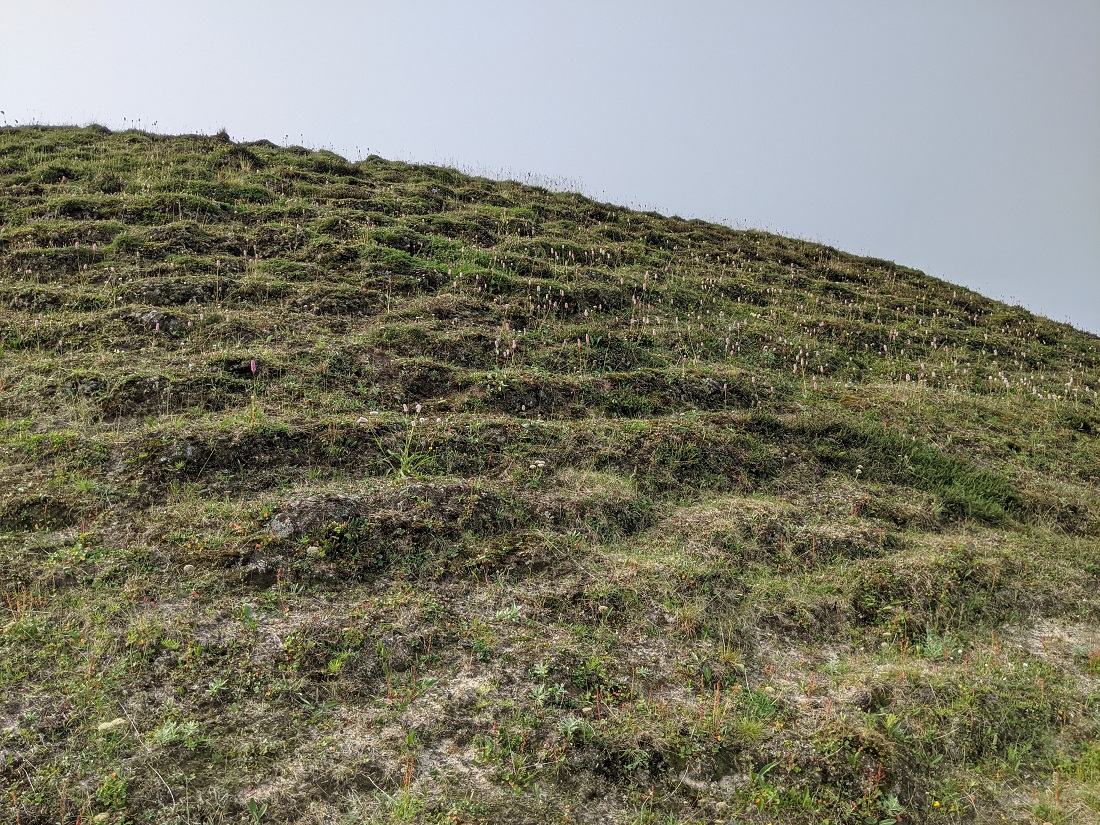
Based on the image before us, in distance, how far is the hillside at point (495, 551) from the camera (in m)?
4.11

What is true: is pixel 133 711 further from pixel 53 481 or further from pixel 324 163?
pixel 324 163

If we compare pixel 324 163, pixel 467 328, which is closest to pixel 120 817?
pixel 467 328

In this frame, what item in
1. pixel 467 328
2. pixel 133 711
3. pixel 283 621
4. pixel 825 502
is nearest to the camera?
pixel 133 711

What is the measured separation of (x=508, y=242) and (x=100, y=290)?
8.35 m

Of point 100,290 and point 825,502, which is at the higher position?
point 100,290

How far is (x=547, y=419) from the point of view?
29.6ft

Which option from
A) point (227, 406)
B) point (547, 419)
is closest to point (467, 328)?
point (547, 419)

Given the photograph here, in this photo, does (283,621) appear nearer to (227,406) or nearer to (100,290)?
(227,406)

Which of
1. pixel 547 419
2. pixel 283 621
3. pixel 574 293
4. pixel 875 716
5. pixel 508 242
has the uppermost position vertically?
pixel 508 242

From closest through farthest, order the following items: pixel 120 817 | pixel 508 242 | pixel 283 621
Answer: pixel 120 817 → pixel 283 621 → pixel 508 242

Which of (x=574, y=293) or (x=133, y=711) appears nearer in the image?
(x=133, y=711)

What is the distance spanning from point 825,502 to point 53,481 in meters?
8.73

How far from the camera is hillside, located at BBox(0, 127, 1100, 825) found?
411cm

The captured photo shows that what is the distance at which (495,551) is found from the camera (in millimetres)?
6293
